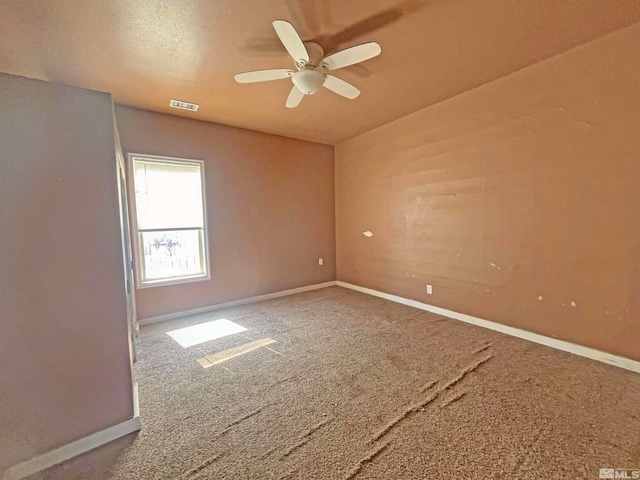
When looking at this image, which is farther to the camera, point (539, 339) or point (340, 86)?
point (539, 339)

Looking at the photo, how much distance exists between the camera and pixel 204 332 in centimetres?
321

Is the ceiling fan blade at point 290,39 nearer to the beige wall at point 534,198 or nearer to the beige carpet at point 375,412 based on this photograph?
the beige wall at point 534,198

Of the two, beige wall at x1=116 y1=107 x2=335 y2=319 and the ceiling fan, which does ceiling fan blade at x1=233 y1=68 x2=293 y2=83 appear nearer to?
the ceiling fan

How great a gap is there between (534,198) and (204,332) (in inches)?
150

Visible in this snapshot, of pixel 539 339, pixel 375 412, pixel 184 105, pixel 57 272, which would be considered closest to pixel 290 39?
pixel 57 272

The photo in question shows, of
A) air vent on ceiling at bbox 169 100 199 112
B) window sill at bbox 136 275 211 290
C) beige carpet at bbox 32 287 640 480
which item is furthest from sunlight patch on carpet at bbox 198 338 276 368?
air vent on ceiling at bbox 169 100 199 112

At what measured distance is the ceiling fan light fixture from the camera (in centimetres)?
224

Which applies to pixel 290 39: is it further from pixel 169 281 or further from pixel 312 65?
pixel 169 281

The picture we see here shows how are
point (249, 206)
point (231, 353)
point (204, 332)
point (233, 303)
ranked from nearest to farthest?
point (231, 353)
point (204, 332)
point (233, 303)
point (249, 206)

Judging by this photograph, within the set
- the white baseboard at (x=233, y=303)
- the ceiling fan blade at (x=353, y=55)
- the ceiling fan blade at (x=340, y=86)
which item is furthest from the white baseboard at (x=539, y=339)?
the ceiling fan blade at (x=353, y=55)

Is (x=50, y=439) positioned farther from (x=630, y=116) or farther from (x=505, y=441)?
(x=630, y=116)

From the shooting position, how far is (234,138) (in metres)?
4.15

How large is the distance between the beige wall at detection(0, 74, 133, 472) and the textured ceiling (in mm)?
855

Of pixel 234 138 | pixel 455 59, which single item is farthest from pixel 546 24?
pixel 234 138
